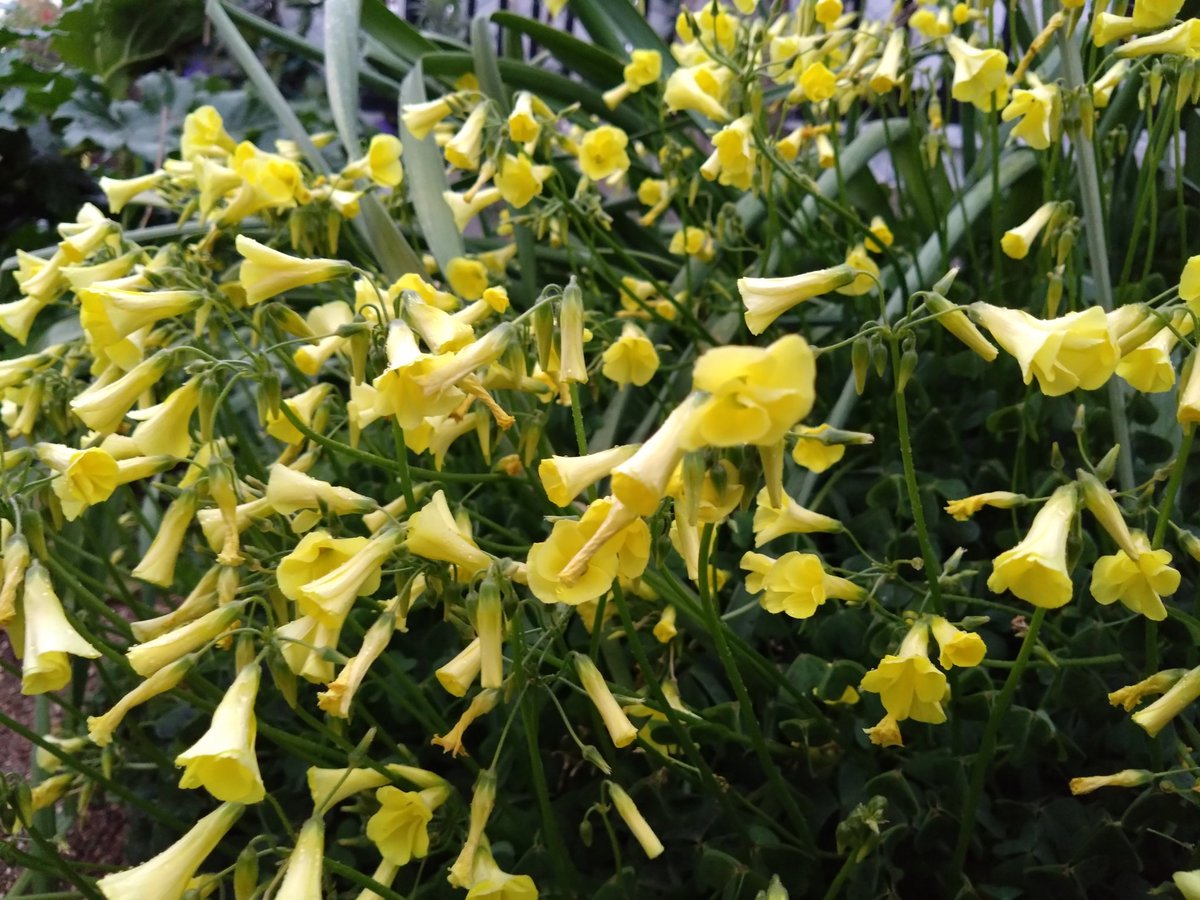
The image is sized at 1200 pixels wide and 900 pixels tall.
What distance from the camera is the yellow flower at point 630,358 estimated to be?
0.94 metres

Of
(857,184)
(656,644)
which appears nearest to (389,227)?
(656,644)

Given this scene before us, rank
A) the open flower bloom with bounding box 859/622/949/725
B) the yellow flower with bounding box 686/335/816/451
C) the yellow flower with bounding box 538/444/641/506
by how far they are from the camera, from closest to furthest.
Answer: the yellow flower with bounding box 686/335/816/451, the yellow flower with bounding box 538/444/641/506, the open flower bloom with bounding box 859/622/949/725

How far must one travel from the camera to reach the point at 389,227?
1.08m

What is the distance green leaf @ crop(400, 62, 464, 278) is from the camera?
3.72 feet

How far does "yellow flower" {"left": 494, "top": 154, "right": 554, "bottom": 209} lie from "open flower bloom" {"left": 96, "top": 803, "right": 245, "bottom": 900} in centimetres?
68

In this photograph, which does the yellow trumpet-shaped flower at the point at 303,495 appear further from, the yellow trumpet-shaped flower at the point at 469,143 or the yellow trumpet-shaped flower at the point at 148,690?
the yellow trumpet-shaped flower at the point at 469,143

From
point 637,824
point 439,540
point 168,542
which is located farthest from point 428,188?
point 637,824

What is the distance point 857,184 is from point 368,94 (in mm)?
1322

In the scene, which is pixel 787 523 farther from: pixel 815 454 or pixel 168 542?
pixel 168 542

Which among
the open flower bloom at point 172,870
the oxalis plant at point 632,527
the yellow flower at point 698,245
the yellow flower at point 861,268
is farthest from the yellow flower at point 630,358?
the open flower bloom at point 172,870

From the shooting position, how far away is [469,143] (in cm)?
106

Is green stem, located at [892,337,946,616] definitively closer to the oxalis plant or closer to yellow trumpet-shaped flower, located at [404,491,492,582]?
the oxalis plant

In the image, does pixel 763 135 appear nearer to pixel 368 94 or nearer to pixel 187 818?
pixel 187 818

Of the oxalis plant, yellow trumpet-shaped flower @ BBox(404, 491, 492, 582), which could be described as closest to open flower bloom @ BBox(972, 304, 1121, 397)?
the oxalis plant
